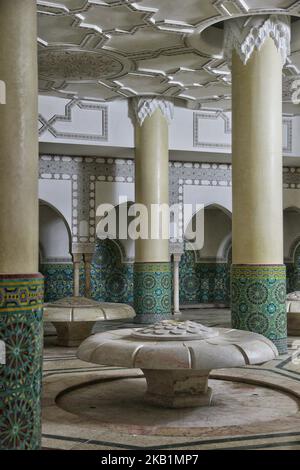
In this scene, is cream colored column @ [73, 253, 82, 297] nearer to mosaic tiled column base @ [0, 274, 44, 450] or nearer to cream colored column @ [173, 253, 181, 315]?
cream colored column @ [173, 253, 181, 315]

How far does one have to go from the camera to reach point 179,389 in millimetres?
4949

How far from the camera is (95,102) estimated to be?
11352mm

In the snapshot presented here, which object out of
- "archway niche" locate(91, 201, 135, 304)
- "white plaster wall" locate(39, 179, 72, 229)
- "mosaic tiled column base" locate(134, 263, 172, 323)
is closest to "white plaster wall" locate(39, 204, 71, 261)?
"archway niche" locate(91, 201, 135, 304)

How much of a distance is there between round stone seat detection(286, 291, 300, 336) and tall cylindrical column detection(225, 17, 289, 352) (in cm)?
130

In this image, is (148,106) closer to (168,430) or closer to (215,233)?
(215,233)

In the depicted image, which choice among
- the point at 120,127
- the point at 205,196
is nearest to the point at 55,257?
the point at 120,127

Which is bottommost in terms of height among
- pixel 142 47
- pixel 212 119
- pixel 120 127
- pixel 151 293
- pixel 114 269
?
pixel 151 293

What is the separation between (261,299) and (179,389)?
2.40m

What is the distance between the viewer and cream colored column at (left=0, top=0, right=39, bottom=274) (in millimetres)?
3205

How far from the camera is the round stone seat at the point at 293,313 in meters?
8.55

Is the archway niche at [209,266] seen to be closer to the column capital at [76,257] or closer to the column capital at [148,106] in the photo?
the column capital at [76,257]

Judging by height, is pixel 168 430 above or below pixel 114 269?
below
